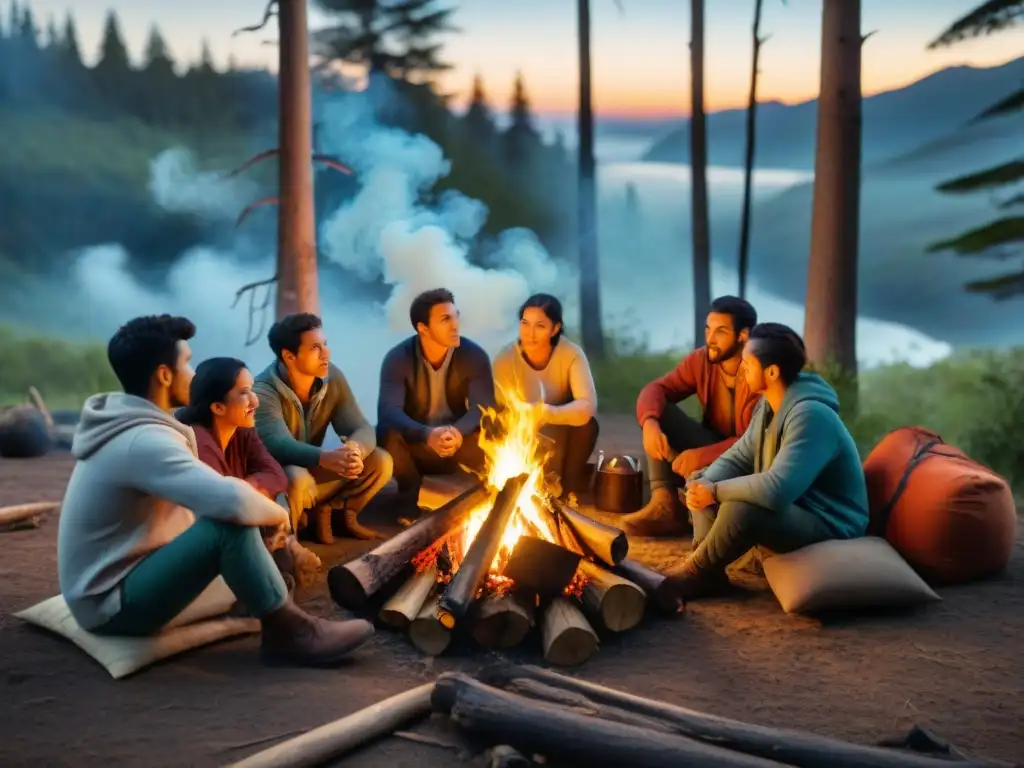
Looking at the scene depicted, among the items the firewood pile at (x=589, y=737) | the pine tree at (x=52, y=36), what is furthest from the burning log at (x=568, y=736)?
the pine tree at (x=52, y=36)

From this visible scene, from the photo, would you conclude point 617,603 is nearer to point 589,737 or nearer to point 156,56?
point 589,737

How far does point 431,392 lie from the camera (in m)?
6.30

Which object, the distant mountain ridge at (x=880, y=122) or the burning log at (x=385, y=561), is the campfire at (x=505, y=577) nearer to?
the burning log at (x=385, y=561)

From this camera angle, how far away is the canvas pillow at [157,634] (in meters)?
3.96

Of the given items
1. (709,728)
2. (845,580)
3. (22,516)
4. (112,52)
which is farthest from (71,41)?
(709,728)

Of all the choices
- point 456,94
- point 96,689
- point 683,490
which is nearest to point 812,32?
point 456,94

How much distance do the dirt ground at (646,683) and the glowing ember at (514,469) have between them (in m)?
0.68

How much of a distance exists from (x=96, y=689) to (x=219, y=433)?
116cm

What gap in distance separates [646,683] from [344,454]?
87.8 inches

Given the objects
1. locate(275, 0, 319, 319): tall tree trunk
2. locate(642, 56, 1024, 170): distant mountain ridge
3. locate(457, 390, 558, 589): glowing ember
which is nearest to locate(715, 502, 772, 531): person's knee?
locate(457, 390, 558, 589): glowing ember

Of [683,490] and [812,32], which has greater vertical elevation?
[812,32]

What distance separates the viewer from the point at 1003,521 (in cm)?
509

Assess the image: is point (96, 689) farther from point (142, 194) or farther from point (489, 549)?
point (142, 194)

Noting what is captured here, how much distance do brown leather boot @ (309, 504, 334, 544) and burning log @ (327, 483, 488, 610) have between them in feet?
3.50
